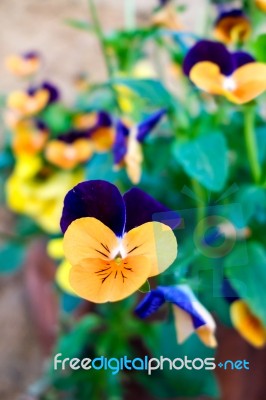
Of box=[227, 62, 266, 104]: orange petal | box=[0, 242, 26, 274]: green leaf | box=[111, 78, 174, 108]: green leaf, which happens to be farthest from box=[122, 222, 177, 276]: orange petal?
box=[0, 242, 26, 274]: green leaf

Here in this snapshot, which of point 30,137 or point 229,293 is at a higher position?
point 30,137

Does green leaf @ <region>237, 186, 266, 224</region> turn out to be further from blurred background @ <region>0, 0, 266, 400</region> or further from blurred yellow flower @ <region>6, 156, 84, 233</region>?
blurred background @ <region>0, 0, 266, 400</region>

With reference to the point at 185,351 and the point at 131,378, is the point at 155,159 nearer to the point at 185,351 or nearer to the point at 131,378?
the point at 185,351

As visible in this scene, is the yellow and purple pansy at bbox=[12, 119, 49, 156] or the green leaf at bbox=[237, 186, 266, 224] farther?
the yellow and purple pansy at bbox=[12, 119, 49, 156]

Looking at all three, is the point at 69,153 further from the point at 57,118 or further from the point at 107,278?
the point at 107,278

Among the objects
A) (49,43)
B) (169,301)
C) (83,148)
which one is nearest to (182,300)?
(169,301)
